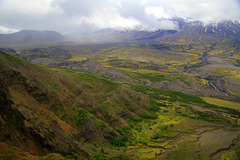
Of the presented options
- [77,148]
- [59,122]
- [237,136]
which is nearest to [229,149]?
[237,136]

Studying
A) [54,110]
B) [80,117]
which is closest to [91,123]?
[80,117]

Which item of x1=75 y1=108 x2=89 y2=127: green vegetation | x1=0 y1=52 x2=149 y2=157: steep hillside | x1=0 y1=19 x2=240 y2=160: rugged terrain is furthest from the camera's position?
x1=75 y1=108 x2=89 y2=127: green vegetation

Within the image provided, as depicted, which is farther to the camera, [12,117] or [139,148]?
[139,148]

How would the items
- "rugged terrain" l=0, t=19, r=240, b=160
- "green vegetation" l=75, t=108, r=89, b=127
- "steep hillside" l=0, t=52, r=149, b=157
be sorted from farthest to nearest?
1. "green vegetation" l=75, t=108, r=89, b=127
2. "rugged terrain" l=0, t=19, r=240, b=160
3. "steep hillside" l=0, t=52, r=149, b=157

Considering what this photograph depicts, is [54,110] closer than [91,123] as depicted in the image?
Yes

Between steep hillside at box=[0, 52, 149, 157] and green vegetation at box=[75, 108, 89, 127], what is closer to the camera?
steep hillside at box=[0, 52, 149, 157]

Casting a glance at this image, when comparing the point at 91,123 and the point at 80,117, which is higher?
the point at 80,117

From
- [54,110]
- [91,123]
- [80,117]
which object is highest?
[54,110]

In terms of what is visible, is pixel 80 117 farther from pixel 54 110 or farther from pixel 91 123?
pixel 54 110

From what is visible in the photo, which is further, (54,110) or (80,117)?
(80,117)

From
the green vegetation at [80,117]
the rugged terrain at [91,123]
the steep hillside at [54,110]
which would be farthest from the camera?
the green vegetation at [80,117]

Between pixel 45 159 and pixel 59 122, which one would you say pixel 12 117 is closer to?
pixel 45 159
